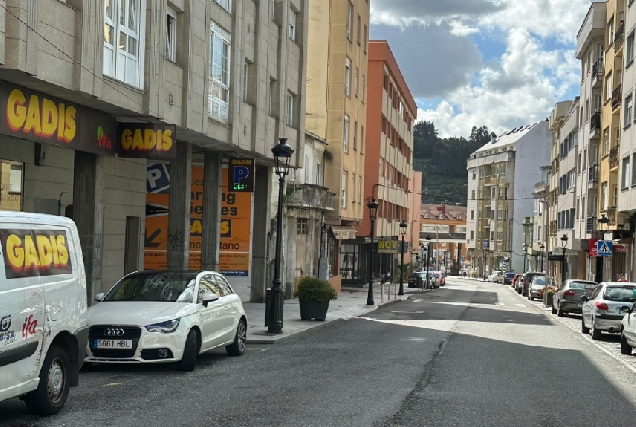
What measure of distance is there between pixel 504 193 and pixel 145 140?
113742mm

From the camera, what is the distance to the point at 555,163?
8306cm

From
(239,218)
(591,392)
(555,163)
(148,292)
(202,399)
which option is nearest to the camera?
(202,399)

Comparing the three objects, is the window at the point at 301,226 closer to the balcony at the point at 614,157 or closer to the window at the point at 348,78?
the window at the point at 348,78

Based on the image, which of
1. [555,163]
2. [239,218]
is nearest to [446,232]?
[555,163]

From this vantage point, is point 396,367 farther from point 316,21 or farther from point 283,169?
point 316,21

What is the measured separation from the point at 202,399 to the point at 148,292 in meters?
4.20

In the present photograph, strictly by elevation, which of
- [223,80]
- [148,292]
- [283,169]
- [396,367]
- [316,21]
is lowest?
[396,367]

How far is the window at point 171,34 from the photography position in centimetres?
2191

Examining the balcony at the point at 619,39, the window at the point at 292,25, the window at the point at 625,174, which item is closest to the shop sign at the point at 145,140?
the window at the point at 292,25

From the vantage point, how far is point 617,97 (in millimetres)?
46625

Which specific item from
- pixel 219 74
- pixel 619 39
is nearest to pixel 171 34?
pixel 219 74

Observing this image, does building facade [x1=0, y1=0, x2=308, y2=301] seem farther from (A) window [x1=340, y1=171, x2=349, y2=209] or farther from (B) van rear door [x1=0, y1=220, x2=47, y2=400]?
(A) window [x1=340, y1=171, x2=349, y2=209]

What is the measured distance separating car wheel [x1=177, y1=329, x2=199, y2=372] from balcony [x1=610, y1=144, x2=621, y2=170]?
37.0 m

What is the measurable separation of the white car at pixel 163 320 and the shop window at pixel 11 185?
16.8 feet
